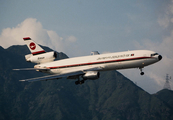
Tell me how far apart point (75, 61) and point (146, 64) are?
2307 cm

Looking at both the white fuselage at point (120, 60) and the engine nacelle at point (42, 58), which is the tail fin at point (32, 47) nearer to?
the engine nacelle at point (42, 58)

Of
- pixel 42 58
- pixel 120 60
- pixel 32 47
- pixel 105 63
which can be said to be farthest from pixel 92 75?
pixel 32 47

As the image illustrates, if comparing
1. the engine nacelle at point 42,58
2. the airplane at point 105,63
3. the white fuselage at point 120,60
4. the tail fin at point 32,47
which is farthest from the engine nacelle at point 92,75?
the tail fin at point 32,47

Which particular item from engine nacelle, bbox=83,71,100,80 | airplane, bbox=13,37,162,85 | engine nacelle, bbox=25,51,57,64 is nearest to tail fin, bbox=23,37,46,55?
engine nacelle, bbox=25,51,57,64

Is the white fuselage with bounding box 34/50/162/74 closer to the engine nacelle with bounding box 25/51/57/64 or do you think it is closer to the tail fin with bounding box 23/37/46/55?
the engine nacelle with bounding box 25/51/57/64

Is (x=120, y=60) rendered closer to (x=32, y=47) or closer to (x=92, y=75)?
(x=92, y=75)

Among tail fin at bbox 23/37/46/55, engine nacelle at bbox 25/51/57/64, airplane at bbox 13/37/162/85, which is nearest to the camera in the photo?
airplane at bbox 13/37/162/85

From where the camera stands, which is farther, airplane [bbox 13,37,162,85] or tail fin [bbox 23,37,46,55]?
tail fin [bbox 23,37,46,55]

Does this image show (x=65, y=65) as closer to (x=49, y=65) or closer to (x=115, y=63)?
(x=49, y=65)

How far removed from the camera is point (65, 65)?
77.8m

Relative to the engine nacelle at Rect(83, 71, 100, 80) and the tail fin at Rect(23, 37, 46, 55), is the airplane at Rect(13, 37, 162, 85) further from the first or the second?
the tail fin at Rect(23, 37, 46, 55)

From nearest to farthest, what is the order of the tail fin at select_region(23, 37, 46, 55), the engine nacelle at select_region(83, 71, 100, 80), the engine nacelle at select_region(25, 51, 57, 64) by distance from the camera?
1. the engine nacelle at select_region(83, 71, 100, 80)
2. the engine nacelle at select_region(25, 51, 57, 64)
3. the tail fin at select_region(23, 37, 46, 55)

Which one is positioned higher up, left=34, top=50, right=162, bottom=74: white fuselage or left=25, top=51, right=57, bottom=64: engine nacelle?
left=25, top=51, right=57, bottom=64: engine nacelle

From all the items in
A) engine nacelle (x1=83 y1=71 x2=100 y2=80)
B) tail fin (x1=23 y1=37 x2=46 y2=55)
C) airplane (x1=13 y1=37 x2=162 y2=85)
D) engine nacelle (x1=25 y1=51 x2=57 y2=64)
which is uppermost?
tail fin (x1=23 y1=37 x2=46 y2=55)
